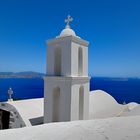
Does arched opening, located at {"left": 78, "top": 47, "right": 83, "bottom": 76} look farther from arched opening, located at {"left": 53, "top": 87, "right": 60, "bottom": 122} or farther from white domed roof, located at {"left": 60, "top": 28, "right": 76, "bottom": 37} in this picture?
arched opening, located at {"left": 53, "top": 87, "right": 60, "bottom": 122}

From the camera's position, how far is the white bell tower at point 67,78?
23.2 feet

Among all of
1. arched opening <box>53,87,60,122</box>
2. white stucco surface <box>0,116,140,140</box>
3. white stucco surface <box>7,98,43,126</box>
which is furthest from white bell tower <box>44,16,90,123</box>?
white stucco surface <box>0,116,140,140</box>

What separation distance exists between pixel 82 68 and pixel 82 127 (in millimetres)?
5041

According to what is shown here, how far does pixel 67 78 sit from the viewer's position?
705 centimetres

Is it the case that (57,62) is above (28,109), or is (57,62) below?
above

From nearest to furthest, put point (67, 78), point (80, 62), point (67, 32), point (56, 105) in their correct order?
1. point (67, 78)
2. point (67, 32)
3. point (80, 62)
4. point (56, 105)

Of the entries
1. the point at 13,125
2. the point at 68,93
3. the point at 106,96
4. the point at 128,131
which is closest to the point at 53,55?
the point at 68,93

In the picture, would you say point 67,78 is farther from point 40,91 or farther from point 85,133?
point 40,91

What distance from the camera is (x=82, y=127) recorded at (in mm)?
3074

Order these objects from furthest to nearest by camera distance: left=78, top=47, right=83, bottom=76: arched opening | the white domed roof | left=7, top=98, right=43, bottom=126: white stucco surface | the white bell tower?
left=7, top=98, right=43, bottom=126: white stucco surface < left=78, top=47, right=83, bottom=76: arched opening < the white domed roof < the white bell tower

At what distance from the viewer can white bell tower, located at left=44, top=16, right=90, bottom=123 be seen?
7086mm

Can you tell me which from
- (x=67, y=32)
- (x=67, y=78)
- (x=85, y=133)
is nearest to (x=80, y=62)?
(x=67, y=78)

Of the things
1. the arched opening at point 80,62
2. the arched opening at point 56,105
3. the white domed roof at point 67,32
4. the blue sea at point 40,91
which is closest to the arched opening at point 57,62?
the white domed roof at point 67,32

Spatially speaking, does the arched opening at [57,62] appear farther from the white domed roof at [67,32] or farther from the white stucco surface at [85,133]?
the white stucco surface at [85,133]
